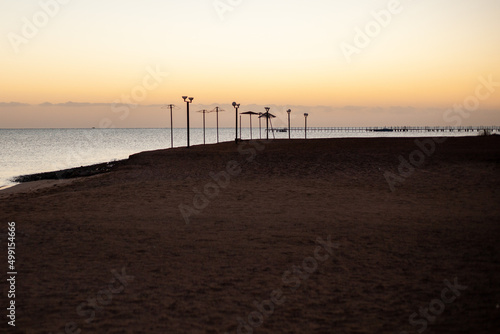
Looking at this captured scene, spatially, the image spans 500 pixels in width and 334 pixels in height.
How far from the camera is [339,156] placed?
26781 millimetres

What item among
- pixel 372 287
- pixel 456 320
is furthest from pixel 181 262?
pixel 456 320

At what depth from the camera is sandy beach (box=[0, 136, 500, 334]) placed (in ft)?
19.5

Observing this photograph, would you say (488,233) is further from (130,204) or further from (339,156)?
(339,156)

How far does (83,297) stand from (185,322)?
1.92 m

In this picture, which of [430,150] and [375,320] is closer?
[375,320]

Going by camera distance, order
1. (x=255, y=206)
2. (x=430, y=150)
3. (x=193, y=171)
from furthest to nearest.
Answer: (x=430, y=150) → (x=193, y=171) → (x=255, y=206)

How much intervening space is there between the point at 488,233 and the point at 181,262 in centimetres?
726

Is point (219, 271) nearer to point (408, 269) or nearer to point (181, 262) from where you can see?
point (181, 262)

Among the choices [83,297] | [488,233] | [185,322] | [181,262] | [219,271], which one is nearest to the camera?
[185,322]

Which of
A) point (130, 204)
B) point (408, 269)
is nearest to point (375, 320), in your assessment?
point (408, 269)

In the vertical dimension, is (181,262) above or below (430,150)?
below

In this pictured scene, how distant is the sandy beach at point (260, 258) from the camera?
5.95 metres

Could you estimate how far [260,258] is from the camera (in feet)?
28.0

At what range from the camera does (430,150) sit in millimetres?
29094
